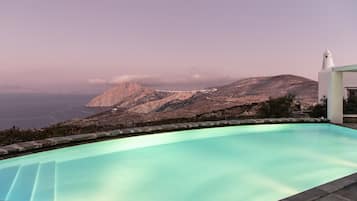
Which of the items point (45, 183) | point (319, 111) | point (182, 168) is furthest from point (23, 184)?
point (319, 111)

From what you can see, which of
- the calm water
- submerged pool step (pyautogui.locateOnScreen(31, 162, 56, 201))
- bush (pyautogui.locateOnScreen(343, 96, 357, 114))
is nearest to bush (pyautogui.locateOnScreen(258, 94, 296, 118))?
bush (pyautogui.locateOnScreen(343, 96, 357, 114))

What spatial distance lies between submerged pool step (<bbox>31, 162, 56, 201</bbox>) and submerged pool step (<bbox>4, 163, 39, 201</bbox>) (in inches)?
3.8

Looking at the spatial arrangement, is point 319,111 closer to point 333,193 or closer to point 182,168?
Answer: point 182,168

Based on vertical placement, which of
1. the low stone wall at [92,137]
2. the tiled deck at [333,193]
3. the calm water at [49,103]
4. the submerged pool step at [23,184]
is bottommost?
the submerged pool step at [23,184]

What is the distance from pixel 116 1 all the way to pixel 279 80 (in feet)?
75.7

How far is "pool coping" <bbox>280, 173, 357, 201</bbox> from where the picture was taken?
2879 mm

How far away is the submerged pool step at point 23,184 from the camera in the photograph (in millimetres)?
4051

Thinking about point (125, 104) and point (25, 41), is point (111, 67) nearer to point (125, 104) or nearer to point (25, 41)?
point (25, 41)

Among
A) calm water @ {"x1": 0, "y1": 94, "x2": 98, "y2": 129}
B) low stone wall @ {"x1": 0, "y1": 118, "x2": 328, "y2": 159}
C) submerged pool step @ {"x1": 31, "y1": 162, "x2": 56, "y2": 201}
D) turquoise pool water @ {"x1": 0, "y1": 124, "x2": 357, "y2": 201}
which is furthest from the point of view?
calm water @ {"x1": 0, "y1": 94, "x2": 98, "y2": 129}

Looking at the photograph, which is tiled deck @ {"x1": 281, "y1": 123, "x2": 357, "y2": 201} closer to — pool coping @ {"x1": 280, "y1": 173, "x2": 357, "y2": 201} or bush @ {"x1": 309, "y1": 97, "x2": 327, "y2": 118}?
pool coping @ {"x1": 280, "y1": 173, "x2": 357, "y2": 201}

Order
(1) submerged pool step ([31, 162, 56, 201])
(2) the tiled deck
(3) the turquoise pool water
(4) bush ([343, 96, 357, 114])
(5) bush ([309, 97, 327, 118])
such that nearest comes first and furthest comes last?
(2) the tiled deck, (1) submerged pool step ([31, 162, 56, 201]), (3) the turquoise pool water, (5) bush ([309, 97, 327, 118]), (4) bush ([343, 96, 357, 114])

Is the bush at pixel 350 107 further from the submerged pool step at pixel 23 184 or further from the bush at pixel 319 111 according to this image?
the submerged pool step at pixel 23 184

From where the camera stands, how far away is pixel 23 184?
15.2 ft

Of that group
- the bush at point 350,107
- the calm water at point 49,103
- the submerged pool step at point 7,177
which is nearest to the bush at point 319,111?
the bush at point 350,107
